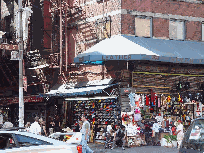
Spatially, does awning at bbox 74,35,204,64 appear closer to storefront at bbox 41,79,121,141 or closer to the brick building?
the brick building

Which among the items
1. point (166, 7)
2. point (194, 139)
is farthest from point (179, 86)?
point (194, 139)

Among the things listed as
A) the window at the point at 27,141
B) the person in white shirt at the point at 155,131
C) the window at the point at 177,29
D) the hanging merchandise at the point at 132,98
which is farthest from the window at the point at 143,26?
the window at the point at 27,141

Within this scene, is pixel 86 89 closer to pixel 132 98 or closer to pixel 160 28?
pixel 132 98

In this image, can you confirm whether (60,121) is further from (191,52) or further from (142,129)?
(191,52)

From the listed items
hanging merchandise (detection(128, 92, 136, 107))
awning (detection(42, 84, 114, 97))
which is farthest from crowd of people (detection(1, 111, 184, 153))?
awning (detection(42, 84, 114, 97))

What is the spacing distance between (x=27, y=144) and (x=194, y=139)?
3.55 meters

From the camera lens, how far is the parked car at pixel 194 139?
8391 mm

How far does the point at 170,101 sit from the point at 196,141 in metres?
16.1

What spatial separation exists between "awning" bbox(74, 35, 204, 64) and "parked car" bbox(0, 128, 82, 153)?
42.0 feet

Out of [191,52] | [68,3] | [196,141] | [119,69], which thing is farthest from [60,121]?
[196,141]

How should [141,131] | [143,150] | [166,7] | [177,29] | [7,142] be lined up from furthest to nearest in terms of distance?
[177,29] → [166,7] → [141,131] → [143,150] → [7,142]

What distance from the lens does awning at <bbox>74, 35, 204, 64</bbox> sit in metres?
21.6

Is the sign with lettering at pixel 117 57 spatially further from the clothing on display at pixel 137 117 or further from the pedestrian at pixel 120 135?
the pedestrian at pixel 120 135

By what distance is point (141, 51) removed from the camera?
21875mm
